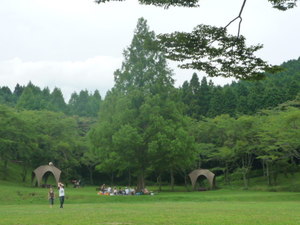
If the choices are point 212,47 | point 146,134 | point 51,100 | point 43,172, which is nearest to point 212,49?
point 212,47

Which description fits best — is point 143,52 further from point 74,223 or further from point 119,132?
point 74,223

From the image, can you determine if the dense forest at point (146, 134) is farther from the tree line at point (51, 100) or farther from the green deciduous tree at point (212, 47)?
the tree line at point (51, 100)

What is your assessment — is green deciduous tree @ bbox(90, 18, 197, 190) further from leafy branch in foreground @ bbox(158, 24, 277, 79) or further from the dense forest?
leafy branch in foreground @ bbox(158, 24, 277, 79)

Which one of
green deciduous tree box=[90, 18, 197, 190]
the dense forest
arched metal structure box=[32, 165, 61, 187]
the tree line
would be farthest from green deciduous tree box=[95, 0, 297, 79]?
the tree line

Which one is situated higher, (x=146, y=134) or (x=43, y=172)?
(x=146, y=134)

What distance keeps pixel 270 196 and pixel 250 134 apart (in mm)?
12916

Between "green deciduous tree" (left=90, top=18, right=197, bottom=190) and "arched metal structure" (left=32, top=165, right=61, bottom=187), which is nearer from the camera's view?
"green deciduous tree" (left=90, top=18, right=197, bottom=190)

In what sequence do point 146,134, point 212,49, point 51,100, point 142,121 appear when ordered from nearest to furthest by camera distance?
point 212,49
point 146,134
point 142,121
point 51,100

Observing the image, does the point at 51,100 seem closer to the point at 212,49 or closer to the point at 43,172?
the point at 43,172

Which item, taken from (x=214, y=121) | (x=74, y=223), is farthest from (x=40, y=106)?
(x=74, y=223)

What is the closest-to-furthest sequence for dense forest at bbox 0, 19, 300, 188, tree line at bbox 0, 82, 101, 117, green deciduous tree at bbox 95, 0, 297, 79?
green deciduous tree at bbox 95, 0, 297, 79 < dense forest at bbox 0, 19, 300, 188 < tree line at bbox 0, 82, 101, 117

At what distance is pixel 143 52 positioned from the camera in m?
36.8

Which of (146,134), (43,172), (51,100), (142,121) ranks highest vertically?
(51,100)

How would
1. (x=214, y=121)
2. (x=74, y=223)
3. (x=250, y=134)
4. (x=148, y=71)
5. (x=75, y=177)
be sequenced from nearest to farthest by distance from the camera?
(x=74, y=223)
(x=148, y=71)
(x=250, y=134)
(x=214, y=121)
(x=75, y=177)
